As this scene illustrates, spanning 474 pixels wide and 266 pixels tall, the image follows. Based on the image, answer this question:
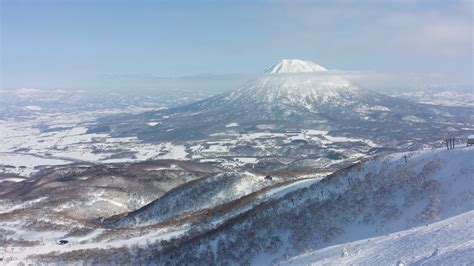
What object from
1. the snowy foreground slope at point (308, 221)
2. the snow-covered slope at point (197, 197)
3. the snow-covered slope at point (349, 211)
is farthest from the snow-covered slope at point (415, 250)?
the snow-covered slope at point (197, 197)

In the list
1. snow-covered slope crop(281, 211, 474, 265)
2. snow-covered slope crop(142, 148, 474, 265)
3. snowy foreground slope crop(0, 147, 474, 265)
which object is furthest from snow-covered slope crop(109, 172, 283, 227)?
snow-covered slope crop(281, 211, 474, 265)

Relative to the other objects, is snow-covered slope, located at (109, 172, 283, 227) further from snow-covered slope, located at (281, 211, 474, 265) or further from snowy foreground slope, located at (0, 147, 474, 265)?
snow-covered slope, located at (281, 211, 474, 265)

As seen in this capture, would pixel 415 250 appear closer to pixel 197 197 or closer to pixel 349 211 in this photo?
Answer: pixel 349 211

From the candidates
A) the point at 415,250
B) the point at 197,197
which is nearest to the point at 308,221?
the point at 415,250

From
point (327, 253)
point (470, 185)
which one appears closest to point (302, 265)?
point (327, 253)

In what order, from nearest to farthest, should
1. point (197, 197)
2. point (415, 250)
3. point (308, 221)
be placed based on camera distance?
point (415, 250)
point (308, 221)
point (197, 197)

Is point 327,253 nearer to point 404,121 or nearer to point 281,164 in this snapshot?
point 281,164

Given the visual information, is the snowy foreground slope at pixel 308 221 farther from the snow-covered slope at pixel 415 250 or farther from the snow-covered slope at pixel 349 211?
the snow-covered slope at pixel 415 250

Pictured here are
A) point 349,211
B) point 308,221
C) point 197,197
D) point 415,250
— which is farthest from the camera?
point 197,197

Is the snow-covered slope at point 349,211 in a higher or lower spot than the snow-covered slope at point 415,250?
lower

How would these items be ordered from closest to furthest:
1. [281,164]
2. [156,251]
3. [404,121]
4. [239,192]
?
[156,251] < [239,192] < [281,164] < [404,121]

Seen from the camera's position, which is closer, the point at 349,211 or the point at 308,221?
the point at 349,211
